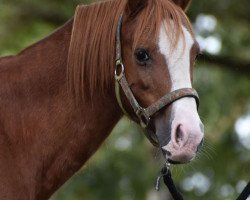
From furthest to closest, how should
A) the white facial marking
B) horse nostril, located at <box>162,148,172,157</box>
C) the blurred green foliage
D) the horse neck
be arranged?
the blurred green foliage → the horse neck → horse nostril, located at <box>162,148,172,157</box> → the white facial marking

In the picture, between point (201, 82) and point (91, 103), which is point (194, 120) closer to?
point (91, 103)

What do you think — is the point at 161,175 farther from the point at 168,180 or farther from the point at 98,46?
the point at 98,46

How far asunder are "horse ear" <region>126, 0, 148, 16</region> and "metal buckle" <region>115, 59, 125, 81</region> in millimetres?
370

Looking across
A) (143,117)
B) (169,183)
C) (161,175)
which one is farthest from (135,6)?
(169,183)

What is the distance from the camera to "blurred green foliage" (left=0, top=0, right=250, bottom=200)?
15.3 m

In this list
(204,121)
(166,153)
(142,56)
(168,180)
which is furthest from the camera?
(204,121)

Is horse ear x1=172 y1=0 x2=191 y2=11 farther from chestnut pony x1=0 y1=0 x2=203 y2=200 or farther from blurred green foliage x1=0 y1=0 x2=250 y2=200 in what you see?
blurred green foliage x1=0 y1=0 x2=250 y2=200

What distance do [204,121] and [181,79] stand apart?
11.4 metres

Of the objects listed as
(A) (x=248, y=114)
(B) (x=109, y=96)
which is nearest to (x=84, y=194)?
(A) (x=248, y=114)

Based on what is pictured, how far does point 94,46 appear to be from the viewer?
20.8ft

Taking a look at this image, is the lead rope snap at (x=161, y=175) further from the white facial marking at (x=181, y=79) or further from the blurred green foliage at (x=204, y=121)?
the blurred green foliage at (x=204, y=121)

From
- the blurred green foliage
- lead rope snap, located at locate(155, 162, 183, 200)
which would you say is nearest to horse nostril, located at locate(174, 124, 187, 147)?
lead rope snap, located at locate(155, 162, 183, 200)

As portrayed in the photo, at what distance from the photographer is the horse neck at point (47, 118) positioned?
6.21m

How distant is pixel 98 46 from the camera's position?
6.33m
